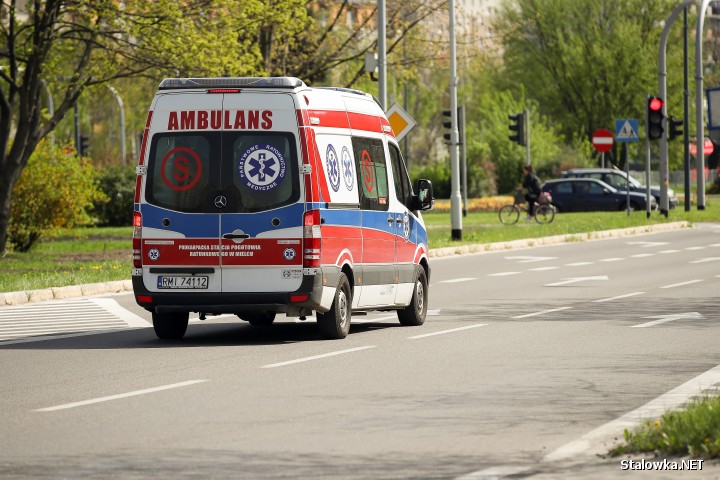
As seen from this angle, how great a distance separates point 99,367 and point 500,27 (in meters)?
67.5

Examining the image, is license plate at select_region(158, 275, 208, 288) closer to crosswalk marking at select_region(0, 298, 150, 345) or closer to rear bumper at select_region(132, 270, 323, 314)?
rear bumper at select_region(132, 270, 323, 314)

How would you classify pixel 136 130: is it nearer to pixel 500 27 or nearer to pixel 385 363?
pixel 500 27

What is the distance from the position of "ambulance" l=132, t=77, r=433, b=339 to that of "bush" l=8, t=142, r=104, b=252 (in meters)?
20.2

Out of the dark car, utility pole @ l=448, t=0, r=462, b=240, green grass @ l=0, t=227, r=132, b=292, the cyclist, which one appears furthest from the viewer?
the dark car

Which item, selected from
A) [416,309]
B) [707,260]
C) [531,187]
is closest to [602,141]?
[531,187]

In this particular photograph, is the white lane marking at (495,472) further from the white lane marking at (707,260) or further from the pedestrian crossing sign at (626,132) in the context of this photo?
the pedestrian crossing sign at (626,132)

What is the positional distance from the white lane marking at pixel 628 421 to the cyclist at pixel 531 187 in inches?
1388

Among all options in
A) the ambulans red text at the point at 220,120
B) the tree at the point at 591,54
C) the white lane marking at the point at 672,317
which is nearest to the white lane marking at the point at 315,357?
the ambulans red text at the point at 220,120

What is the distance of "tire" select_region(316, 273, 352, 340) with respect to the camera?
15375 millimetres

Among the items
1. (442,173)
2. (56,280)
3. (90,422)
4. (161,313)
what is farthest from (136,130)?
(90,422)

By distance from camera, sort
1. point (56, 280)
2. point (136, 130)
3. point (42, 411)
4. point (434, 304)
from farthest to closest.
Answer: point (136, 130) → point (56, 280) → point (434, 304) → point (42, 411)

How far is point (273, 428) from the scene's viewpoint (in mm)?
9414

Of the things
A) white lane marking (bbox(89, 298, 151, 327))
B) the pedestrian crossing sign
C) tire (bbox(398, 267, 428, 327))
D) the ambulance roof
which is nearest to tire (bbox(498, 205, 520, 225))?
the pedestrian crossing sign

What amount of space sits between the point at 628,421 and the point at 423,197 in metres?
→ 8.33
